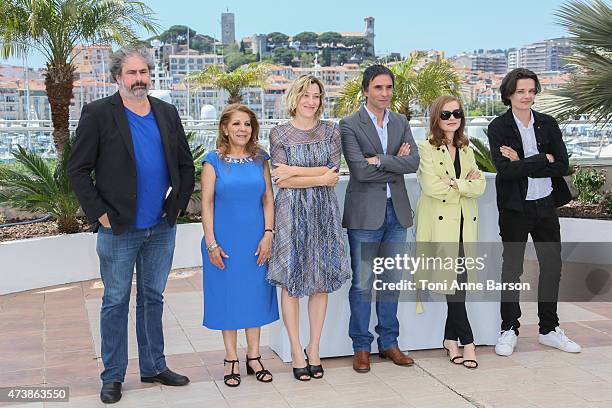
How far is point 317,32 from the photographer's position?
4151 inches

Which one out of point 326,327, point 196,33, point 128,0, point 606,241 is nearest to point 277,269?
point 326,327

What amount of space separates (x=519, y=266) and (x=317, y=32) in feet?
336

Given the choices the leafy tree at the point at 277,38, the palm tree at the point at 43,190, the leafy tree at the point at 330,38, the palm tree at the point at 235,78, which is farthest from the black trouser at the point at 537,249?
the leafy tree at the point at 277,38

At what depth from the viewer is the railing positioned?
9594mm

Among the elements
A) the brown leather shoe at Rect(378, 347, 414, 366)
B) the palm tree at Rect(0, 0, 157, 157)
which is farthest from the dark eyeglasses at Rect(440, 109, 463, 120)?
the palm tree at Rect(0, 0, 157, 157)

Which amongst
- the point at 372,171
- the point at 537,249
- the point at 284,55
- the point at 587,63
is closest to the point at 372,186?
the point at 372,171

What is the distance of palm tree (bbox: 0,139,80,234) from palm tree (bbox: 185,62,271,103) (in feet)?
58.9

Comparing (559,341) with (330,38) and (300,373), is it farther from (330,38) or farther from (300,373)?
(330,38)

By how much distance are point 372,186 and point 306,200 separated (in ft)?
1.38

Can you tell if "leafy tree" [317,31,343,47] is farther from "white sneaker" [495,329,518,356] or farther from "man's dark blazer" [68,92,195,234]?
"man's dark blazer" [68,92,195,234]

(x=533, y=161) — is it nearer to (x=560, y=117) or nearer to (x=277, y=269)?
(x=277, y=269)

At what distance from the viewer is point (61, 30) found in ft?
33.3

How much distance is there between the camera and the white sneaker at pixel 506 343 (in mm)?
5309

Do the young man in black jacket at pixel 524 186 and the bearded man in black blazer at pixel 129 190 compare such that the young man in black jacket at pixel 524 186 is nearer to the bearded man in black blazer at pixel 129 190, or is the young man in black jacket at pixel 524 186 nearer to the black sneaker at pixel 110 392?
the bearded man in black blazer at pixel 129 190
